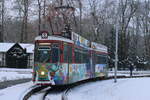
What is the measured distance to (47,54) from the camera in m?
A: 19.2

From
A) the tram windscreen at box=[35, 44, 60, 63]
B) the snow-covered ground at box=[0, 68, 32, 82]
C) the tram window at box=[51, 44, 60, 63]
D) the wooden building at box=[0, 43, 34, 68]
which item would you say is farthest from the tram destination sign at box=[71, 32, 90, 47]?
the wooden building at box=[0, 43, 34, 68]

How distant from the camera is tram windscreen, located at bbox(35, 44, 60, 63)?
1911 cm

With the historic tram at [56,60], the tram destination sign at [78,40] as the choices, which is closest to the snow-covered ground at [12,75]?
the tram destination sign at [78,40]

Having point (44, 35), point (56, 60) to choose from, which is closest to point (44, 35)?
point (44, 35)

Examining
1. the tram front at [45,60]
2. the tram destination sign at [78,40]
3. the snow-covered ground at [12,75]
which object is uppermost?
the tram destination sign at [78,40]

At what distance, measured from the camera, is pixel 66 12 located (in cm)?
4441

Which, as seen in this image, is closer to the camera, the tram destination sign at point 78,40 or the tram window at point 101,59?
the tram destination sign at point 78,40

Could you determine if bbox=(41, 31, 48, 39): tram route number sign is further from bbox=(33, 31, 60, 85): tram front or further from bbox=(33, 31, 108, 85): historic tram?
bbox=(33, 31, 60, 85): tram front

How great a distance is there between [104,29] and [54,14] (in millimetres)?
26502

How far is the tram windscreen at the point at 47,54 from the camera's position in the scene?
19.1 metres

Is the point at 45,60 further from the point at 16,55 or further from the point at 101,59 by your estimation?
the point at 16,55

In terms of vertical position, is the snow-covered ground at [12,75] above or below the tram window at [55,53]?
below

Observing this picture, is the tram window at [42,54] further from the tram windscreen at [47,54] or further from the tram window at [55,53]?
the tram window at [55,53]

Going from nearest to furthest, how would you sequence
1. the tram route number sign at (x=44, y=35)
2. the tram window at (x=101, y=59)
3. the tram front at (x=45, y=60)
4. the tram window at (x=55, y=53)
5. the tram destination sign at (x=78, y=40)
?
the tram front at (x=45, y=60) < the tram window at (x=55, y=53) < the tram route number sign at (x=44, y=35) < the tram destination sign at (x=78, y=40) < the tram window at (x=101, y=59)
